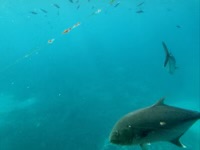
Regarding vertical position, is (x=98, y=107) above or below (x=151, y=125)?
below

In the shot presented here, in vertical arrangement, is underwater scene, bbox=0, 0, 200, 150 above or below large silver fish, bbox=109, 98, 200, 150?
below

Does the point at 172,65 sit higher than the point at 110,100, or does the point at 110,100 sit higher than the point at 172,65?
the point at 172,65

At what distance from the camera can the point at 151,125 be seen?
3.12 m

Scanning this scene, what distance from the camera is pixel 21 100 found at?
80.7ft

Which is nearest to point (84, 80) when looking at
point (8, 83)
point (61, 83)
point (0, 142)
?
point (61, 83)

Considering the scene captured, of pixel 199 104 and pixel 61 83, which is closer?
pixel 61 83

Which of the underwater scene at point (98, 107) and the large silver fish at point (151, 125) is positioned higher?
the large silver fish at point (151, 125)

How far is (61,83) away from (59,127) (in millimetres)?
10923

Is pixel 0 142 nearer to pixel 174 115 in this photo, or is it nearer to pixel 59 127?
pixel 59 127

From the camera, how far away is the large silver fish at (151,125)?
10.1 ft

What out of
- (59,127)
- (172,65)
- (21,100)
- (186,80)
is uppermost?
(172,65)

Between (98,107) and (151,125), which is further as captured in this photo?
(98,107)

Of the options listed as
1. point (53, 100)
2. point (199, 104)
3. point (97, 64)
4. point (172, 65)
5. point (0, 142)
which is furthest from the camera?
point (97, 64)

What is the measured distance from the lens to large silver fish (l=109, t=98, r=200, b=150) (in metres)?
3.07
